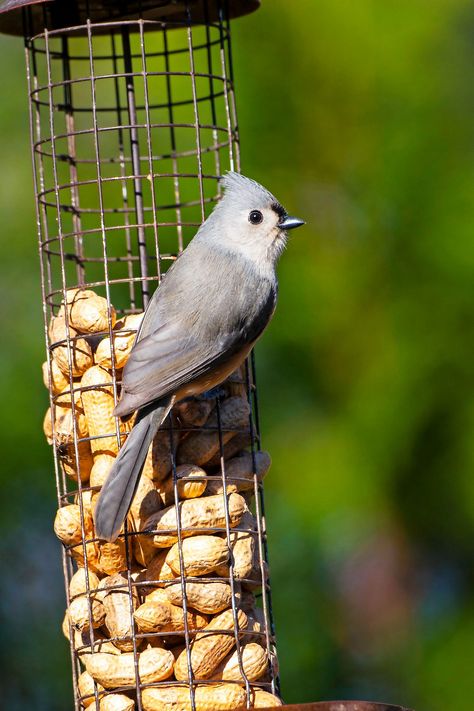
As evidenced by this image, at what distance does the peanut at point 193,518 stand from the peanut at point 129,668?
0.37 metres

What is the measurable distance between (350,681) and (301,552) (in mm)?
722

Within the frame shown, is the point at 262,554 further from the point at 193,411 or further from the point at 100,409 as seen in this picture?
the point at 100,409

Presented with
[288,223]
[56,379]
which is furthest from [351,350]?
[56,379]

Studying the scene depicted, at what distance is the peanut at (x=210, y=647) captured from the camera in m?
4.69

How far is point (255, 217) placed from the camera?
17.2 feet

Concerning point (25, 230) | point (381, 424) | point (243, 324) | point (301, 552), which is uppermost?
point (25, 230)

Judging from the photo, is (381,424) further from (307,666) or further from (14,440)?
(14,440)

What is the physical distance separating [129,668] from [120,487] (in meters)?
0.59

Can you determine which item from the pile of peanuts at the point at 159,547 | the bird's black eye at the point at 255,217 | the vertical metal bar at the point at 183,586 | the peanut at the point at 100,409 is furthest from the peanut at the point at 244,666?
the bird's black eye at the point at 255,217

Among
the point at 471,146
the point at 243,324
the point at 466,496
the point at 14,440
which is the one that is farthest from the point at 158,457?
the point at 471,146

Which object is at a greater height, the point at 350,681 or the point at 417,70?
the point at 417,70

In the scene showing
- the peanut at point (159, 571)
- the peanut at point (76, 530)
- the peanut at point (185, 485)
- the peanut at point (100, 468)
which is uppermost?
→ the peanut at point (100, 468)

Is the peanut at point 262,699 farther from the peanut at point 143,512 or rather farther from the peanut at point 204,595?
the peanut at point 143,512

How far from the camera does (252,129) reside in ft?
23.5
